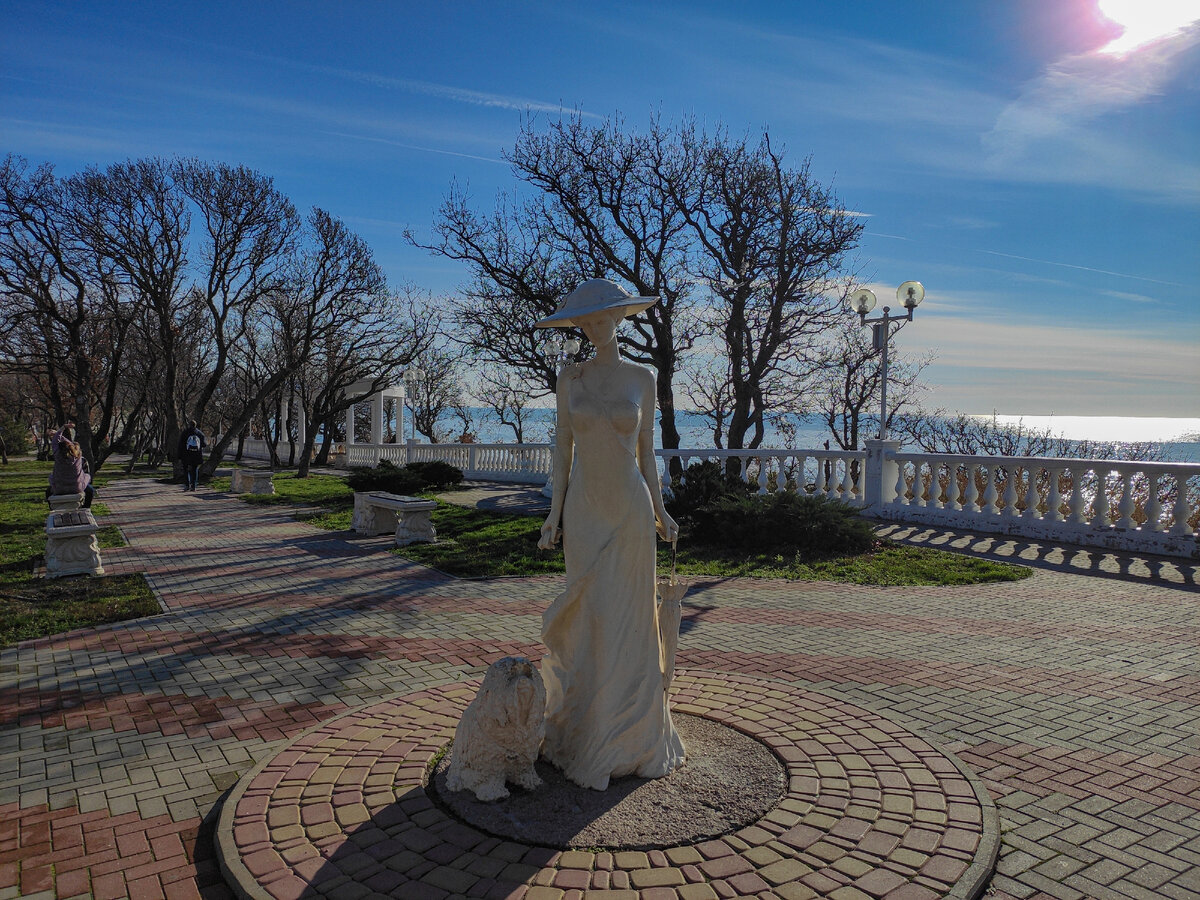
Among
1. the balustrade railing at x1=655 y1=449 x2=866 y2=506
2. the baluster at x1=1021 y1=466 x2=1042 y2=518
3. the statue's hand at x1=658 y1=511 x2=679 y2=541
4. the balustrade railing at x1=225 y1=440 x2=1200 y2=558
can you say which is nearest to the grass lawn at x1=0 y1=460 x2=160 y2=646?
the statue's hand at x1=658 y1=511 x2=679 y2=541

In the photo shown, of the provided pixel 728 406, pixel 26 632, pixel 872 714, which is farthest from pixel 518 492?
pixel 872 714

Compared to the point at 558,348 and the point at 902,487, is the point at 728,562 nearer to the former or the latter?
the point at 902,487

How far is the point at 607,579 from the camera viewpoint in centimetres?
398

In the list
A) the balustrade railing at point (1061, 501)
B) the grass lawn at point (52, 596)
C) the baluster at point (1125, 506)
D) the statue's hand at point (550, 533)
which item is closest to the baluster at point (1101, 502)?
the balustrade railing at point (1061, 501)

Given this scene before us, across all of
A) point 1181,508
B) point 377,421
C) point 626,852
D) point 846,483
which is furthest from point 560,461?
point 377,421

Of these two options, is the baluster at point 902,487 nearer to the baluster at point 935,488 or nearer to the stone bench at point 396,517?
the baluster at point 935,488

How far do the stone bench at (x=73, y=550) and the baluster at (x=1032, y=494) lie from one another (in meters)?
13.2

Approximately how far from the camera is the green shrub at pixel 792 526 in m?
11.0

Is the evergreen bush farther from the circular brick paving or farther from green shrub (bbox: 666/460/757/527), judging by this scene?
the circular brick paving

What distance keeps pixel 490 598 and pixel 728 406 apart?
22.0 metres

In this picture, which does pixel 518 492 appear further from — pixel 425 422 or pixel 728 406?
pixel 425 422

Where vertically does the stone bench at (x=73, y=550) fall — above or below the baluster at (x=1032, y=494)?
below

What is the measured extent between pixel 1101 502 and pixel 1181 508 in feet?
2.99

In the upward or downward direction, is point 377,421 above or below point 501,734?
above
